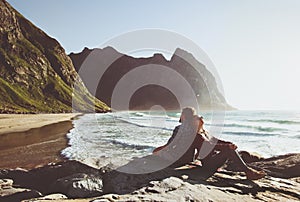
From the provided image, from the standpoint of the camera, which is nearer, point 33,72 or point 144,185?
point 144,185

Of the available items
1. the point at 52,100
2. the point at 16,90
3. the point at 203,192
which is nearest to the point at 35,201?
the point at 203,192

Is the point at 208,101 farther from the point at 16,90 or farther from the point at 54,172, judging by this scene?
the point at 54,172

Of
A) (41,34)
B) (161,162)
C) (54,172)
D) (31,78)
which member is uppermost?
(41,34)

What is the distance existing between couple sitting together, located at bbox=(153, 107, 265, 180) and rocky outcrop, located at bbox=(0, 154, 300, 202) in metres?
0.34

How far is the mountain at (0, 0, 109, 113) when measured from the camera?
7919 cm

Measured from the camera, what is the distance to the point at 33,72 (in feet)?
305

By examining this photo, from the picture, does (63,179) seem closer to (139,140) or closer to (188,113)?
(188,113)

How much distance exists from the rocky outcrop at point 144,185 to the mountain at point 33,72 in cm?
6787

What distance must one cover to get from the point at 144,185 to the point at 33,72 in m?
98.3

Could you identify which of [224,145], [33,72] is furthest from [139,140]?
[33,72]

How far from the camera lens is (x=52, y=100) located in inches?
3627

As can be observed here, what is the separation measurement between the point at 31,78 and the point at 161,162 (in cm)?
Answer: 9548

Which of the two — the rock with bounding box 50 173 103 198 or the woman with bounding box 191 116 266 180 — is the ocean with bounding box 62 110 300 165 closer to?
the rock with bounding box 50 173 103 198

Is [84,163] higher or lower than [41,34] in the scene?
lower
